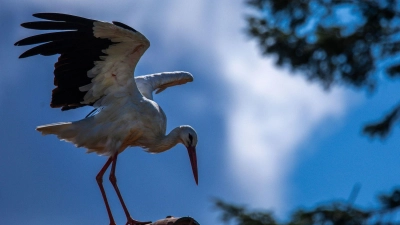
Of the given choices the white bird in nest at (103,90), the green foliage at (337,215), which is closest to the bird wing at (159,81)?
the white bird in nest at (103,90)

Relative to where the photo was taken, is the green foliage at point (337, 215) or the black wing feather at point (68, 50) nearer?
the green foliage at point (337, 215)

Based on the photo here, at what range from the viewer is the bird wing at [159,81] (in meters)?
11.8

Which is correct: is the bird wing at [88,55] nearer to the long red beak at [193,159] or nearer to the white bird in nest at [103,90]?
the white bird in nest at [103,90]

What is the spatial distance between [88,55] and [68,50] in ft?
0.90

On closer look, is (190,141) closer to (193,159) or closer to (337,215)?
(193,159)

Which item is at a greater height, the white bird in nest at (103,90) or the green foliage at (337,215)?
the white bird in nest at (103,90)

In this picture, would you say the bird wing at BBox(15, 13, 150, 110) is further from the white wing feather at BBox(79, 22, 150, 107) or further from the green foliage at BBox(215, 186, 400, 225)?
the green foliage at BBox(215, 186, 400, 225)

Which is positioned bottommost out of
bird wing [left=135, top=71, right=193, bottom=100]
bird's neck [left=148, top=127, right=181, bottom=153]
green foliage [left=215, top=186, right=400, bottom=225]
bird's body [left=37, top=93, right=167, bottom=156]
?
green foliage [left=215, top=186, right=400, bottom=225]

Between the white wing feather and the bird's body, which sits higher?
the white wing feather

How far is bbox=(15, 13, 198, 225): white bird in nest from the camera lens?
10219 mm

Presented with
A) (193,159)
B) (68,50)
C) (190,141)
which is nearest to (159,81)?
(190,141)

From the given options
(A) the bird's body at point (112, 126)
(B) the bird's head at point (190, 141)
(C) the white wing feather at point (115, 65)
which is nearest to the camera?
(C) the white wing feather at point (115, 65)

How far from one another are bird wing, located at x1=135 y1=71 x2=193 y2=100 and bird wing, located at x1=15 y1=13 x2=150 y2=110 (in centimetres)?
89

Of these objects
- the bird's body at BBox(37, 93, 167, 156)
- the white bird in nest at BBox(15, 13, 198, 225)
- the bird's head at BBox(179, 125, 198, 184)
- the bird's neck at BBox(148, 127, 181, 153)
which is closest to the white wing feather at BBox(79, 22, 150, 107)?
the white bird in nest at BBox(15, 13, 198, 225)
